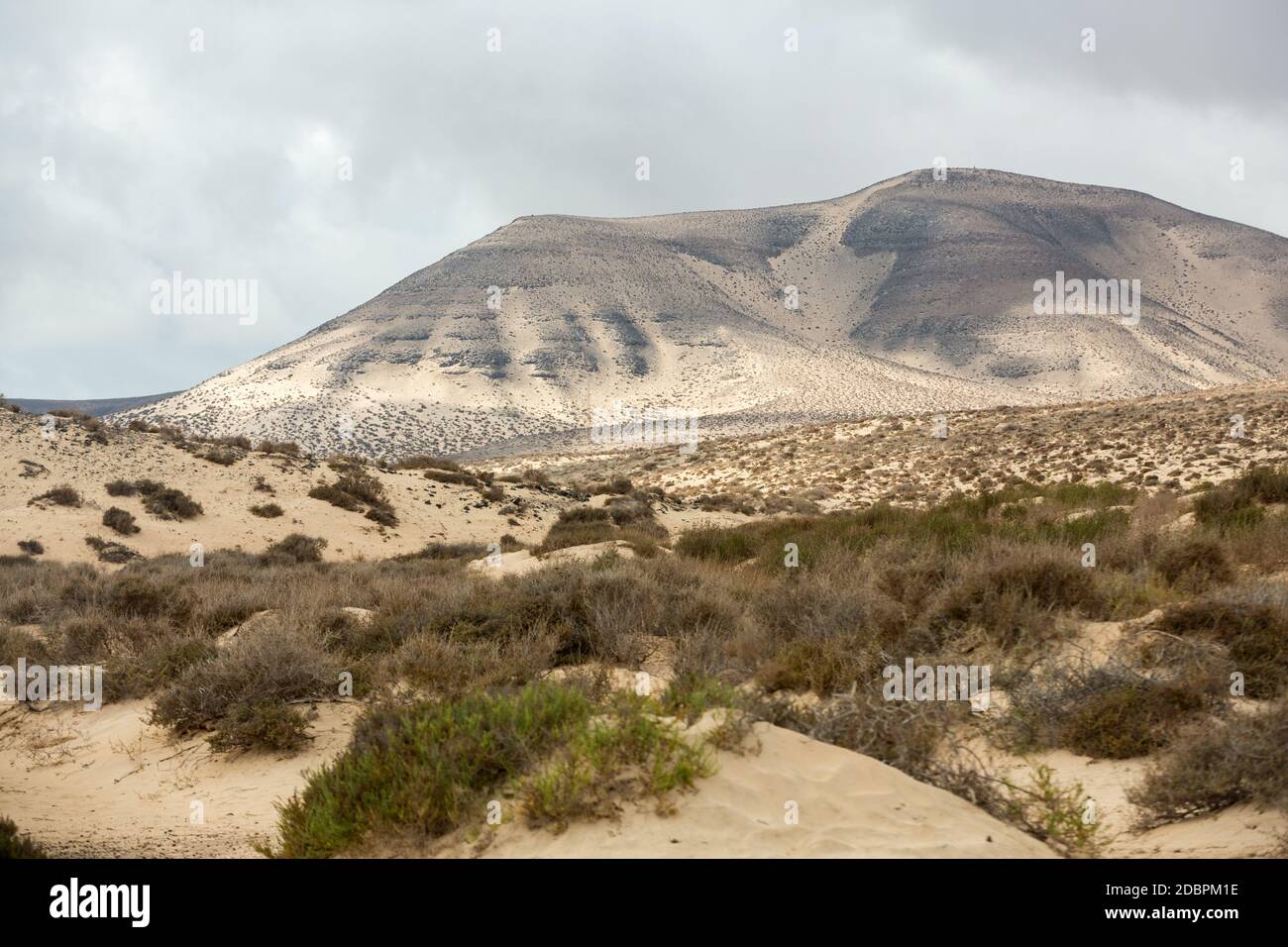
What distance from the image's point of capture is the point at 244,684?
737 centimetres

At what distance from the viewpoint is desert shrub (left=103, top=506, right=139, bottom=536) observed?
2275 centimetres

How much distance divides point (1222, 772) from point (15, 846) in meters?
6.29

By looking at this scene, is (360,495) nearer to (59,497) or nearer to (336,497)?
(336,497)

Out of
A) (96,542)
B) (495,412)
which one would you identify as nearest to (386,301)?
(495,412)

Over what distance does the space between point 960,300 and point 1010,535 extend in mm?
120748

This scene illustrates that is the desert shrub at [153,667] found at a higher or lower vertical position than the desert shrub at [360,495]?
lower

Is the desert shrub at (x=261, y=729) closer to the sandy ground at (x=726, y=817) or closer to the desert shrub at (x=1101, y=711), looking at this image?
the sandy ground at (x=726, y=817)

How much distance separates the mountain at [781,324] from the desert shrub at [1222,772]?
75687mm

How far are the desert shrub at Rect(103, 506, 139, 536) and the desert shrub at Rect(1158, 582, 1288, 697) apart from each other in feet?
77.4

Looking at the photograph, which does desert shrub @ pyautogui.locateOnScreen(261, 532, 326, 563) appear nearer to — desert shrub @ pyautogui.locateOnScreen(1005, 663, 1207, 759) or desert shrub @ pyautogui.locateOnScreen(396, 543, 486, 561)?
desert shrub @ pyautogui.locateOnScreen(396, 543, 486, 561)

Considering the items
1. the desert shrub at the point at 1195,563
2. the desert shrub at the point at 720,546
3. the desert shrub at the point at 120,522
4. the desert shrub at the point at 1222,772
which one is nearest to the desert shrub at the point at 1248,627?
the desert shrub at the point at 1222,772

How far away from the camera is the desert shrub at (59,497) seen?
23.6 metres
